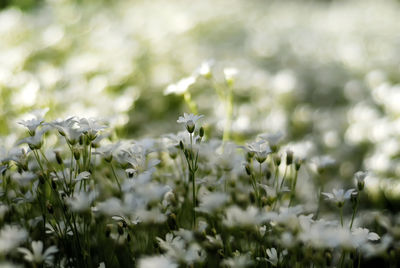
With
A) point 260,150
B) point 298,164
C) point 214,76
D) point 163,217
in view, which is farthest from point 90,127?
point 214,76

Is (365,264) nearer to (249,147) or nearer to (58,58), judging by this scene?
(249,147)

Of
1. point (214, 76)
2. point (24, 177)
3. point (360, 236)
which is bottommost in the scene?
point (360, 236)

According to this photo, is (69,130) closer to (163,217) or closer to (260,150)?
(163,217)

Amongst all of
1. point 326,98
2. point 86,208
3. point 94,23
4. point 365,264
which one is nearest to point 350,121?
point 326,98

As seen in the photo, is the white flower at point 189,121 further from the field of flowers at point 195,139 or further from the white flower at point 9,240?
the white flower at point 9,240

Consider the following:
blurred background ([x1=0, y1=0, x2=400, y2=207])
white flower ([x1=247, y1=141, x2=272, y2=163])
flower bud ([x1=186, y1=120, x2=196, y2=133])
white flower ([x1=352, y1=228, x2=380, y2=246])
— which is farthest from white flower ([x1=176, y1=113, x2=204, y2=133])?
white flower ([x1=352, y1=228, x2=380, y2=246])

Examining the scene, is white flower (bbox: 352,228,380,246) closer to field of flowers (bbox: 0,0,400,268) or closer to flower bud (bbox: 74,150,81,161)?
field of flowers (bbox: 0,0,400,268)
